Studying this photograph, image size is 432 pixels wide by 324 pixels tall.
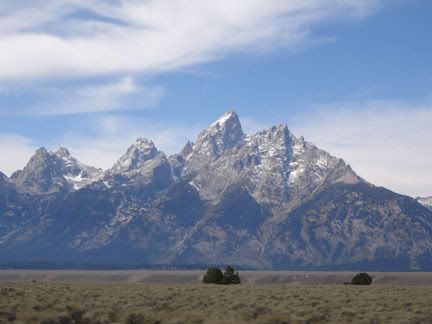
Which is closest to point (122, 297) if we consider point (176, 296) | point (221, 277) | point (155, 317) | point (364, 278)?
point (176, 296)

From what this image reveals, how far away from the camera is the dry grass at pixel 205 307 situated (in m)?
43.0

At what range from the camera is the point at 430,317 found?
46.0 metres

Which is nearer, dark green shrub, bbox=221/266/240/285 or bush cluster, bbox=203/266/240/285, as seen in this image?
dark green shrub, bbox=221/266/240/285

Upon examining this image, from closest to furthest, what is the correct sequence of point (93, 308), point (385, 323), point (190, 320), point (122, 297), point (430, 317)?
point (190, 320) < point (385, 323) < point (430, 317) < point (93, 308) < point (122, 297)

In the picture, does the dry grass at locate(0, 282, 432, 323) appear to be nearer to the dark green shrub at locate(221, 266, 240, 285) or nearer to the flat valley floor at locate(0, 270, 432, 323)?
the flat valley floor at locate(0, 270, 432, 323)

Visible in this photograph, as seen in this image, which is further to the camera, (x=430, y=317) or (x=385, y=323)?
(x=430, y=317)

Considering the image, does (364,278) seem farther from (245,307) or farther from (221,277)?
(245,307)

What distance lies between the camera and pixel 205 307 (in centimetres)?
5200

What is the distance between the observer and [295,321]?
4181 centimetres

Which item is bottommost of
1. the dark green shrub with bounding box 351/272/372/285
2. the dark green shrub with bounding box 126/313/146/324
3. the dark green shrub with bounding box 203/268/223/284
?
the dark green shrub with bounding box 126/313/146/324

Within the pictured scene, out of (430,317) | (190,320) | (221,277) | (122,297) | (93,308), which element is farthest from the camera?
(221,277)

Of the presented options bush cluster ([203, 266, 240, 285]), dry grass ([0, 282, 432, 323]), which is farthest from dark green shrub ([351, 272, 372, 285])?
dry grass ([0, 282, 432, 323])

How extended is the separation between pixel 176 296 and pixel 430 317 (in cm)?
2253

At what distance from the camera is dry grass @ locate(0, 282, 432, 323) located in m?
43.0
